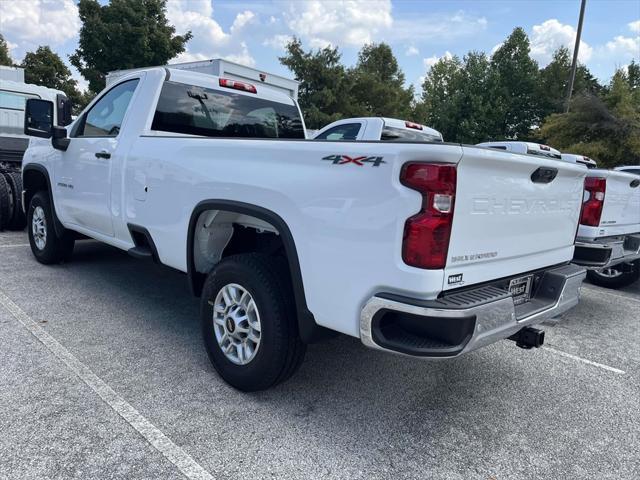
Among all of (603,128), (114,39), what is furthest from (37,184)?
(114,39)

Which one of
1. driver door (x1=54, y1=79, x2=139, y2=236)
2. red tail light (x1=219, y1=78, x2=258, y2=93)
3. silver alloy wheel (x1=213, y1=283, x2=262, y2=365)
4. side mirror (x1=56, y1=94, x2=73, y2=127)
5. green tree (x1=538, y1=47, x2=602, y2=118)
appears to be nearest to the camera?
silver alloy wheel (x1=213, y1=283, x2=262, y2=365)

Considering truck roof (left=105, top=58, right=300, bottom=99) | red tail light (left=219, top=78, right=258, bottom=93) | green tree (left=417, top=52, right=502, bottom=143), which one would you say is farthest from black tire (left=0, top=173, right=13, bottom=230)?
green tree (left=417, top=52, right=502, bottom=143)

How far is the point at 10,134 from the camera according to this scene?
8914mm

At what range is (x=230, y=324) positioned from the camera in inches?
122

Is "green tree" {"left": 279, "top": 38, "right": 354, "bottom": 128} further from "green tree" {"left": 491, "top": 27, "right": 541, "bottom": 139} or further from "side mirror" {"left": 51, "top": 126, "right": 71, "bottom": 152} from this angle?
"side mirror" {"left": 51, "top": 126, "right": 71, "bottom": 152}

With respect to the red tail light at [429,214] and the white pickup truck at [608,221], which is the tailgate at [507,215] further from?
the white pickup truck at [608,221]

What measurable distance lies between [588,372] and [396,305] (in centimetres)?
250

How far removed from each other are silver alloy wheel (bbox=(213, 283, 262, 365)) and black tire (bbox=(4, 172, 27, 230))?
20.4 ft

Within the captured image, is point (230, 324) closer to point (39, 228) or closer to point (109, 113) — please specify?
point (109, 113)

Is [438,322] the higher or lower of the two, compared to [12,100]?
lower

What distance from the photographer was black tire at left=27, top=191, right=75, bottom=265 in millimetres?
5551

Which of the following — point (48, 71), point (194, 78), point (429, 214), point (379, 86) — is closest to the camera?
point (429, 214)

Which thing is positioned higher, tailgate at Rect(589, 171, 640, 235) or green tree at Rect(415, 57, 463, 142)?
green tree at Rect(415, 57, 463, 142)

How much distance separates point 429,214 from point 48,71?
4048 cm
